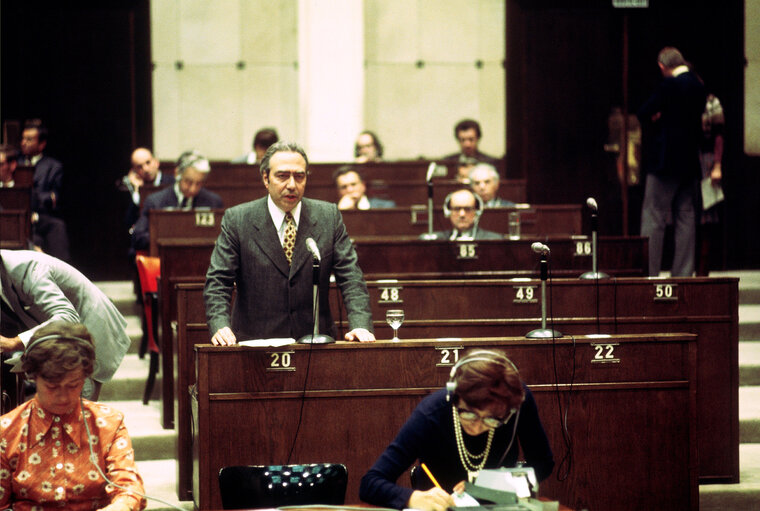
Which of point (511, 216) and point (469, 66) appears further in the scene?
point (469, 66)

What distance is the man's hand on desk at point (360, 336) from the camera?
4.45 metres

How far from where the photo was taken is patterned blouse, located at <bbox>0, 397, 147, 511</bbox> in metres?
3.17

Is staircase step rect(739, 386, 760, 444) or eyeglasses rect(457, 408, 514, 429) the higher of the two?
eyeglasses rect(457, 408, 514, 429)

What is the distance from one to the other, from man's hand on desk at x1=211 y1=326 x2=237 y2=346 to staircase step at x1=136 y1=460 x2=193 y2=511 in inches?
35.2

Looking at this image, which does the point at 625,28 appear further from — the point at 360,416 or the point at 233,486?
the point at 233,486

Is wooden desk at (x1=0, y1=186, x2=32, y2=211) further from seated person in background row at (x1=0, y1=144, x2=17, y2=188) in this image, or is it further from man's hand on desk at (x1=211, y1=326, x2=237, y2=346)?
man's hand on desk at (x1=211, y1=326, x2=237, y2=346)

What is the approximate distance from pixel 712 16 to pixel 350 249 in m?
7.12

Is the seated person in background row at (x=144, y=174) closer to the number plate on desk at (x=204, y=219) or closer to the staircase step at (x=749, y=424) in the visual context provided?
the number plate on desk at (x=204, y=219)

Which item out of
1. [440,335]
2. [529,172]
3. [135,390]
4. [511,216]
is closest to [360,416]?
[440,335]

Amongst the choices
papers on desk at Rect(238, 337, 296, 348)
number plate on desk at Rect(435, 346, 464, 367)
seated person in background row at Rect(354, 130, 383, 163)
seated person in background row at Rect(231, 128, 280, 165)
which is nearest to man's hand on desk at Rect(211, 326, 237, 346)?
papers on desk at Rect(238, 337, 296, 348)

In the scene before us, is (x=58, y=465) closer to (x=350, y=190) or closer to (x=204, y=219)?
(x=204, y=219)

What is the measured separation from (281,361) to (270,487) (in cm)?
111

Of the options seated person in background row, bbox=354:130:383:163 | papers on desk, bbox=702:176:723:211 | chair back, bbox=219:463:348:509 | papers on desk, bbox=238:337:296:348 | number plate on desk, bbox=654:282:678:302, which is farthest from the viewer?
seated person in background row, bbox=354:130:383:163

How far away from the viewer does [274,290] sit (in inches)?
185
